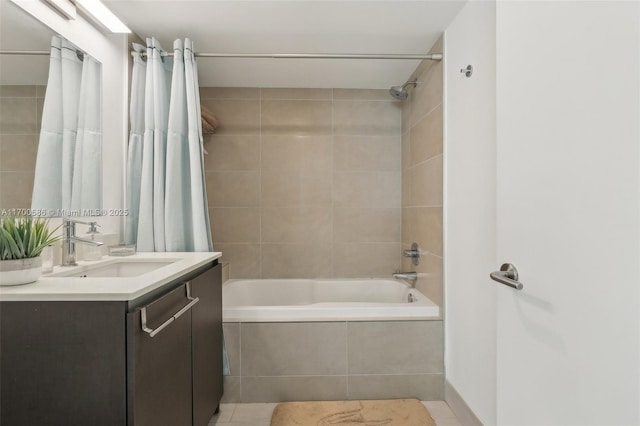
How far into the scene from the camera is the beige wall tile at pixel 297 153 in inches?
109

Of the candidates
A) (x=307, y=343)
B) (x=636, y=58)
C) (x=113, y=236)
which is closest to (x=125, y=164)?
(x=113, y=236)

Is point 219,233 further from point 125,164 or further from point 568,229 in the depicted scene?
point 568,229

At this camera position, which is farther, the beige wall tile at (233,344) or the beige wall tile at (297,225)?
the beige wall tile at (297,225)

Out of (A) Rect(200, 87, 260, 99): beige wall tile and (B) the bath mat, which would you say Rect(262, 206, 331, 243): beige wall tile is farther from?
(B) the bath mat

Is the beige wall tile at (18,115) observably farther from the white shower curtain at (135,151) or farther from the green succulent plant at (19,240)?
the white shower curtain at (135,151)

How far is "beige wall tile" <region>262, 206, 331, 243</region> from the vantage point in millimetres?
2779

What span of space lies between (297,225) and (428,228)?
1139mm

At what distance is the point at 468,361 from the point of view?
63.5 inches

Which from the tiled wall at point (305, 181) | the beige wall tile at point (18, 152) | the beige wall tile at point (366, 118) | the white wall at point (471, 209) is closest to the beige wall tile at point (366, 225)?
the tiled wall at point (305, 181)

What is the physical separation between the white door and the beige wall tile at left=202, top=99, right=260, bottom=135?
2.08 meters

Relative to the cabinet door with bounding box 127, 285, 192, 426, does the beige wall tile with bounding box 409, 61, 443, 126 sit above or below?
above

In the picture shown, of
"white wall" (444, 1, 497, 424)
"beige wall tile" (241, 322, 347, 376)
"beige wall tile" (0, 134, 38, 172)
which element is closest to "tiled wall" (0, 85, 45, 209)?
"beige wall tile" (0, 134, 38, 172)

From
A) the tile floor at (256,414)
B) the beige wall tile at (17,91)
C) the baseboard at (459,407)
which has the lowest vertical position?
the tile floor at (256,414)

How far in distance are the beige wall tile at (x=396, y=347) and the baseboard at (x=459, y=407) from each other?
117 mm
